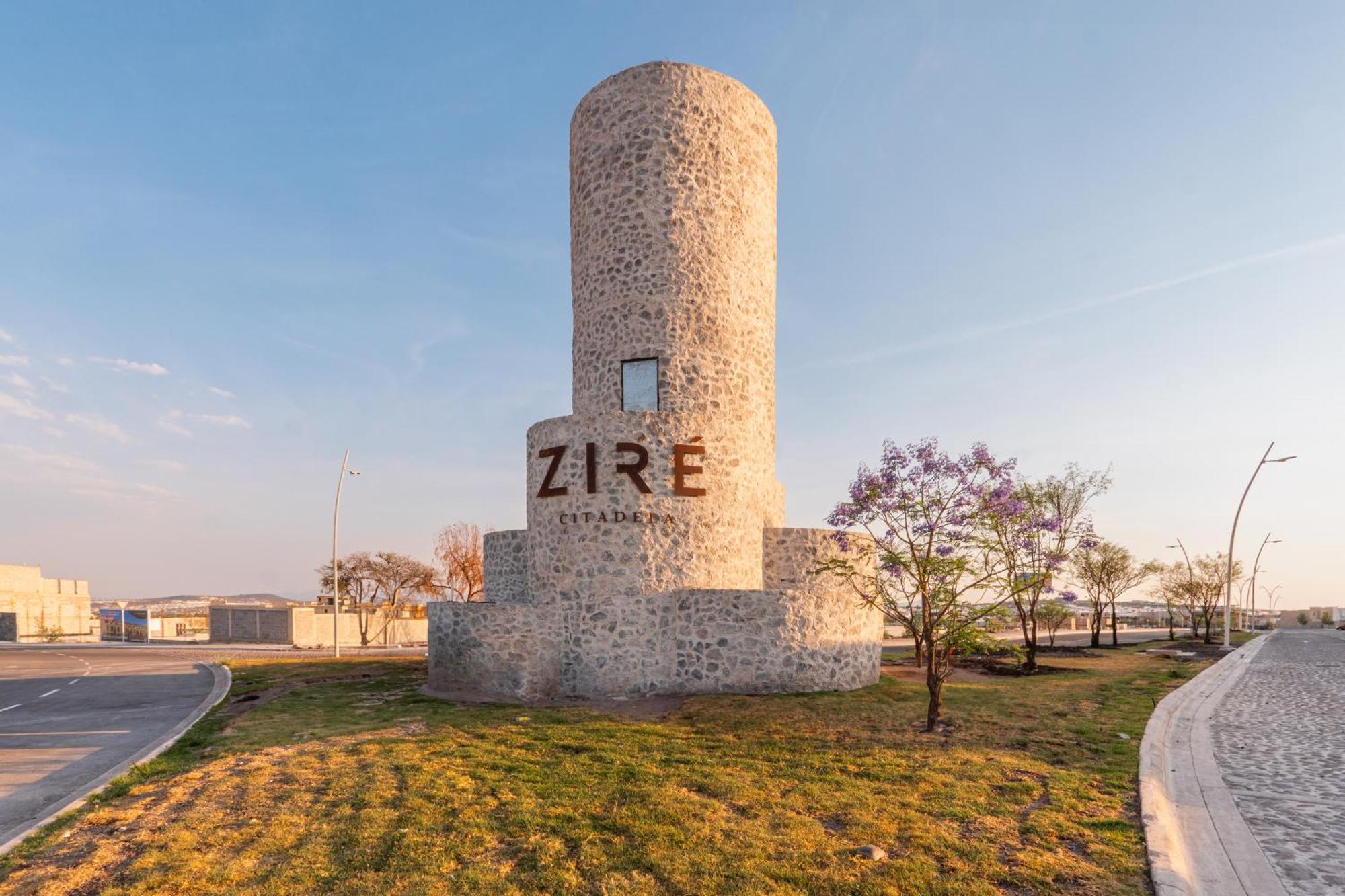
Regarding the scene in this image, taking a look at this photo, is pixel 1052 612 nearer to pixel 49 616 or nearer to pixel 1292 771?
pixel 1292 771

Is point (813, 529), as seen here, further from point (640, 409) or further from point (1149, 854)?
point (1149, 854)

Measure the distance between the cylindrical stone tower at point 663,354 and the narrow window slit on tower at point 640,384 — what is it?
4cm

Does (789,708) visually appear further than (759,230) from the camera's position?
No

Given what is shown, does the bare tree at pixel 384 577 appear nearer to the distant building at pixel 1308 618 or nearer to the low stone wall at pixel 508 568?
the low stone wall at pixel 508 568

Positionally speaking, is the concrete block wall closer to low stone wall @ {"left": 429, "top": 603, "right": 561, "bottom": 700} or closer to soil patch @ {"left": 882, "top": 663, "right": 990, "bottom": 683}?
low stone wall @ {"left": 429, "top": 603, "right": 561, "bottom": 700}

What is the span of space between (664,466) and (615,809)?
9.38 metres

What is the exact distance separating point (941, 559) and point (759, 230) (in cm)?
1059


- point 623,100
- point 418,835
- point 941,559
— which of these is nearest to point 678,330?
point 623,100

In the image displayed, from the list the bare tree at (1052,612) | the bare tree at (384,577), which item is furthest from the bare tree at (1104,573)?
the bare tree at (384,577)

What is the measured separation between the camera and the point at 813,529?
18.7m

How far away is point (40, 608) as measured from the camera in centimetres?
5522

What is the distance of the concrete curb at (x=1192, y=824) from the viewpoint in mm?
5918

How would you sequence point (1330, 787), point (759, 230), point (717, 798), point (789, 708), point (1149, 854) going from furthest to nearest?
point (759, 230), point (789, 708), point (1330, 787), point (717, 798), point (1149, 854)

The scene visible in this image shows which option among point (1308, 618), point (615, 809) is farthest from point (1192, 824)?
point (1308, 618)
